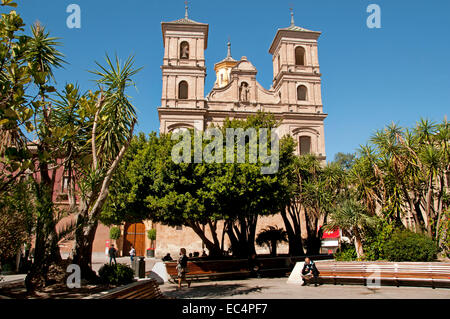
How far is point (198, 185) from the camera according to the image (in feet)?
50.2

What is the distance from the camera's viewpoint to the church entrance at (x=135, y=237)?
33.3m

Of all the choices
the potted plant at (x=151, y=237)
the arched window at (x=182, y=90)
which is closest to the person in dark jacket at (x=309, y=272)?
the potted plant at (x=151, y=237)

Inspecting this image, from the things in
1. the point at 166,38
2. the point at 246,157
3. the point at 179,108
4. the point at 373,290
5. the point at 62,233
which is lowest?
the point at 373,290

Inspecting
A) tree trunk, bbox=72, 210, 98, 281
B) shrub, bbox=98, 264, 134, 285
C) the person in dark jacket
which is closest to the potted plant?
the person in dark jacket

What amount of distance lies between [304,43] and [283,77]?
200 inches

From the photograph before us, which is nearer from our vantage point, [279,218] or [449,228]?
[449,228]

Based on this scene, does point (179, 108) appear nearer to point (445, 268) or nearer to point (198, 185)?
point (198, 185)

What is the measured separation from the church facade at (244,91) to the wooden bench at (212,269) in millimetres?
16621

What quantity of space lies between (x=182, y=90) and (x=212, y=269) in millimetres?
23759

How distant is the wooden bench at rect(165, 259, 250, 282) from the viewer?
13.9m

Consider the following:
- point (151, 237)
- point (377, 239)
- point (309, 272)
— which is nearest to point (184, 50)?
point (151, 237)

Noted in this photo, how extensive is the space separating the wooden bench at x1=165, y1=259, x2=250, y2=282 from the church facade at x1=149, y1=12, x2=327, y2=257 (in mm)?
16621

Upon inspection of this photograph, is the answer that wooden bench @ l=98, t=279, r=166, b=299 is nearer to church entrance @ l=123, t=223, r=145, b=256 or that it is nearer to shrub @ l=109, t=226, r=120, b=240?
shrub @ l=109, t=226, r=120, b=240
